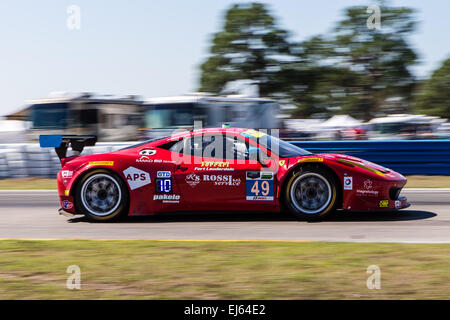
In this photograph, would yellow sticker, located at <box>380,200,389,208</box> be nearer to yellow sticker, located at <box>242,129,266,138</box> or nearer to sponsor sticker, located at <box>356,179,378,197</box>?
sponsor sticker, located at <box>356,179,378,197</box>

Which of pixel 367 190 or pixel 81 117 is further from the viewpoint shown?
pixel 81 117

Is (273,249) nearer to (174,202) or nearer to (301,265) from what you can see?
(301,265)

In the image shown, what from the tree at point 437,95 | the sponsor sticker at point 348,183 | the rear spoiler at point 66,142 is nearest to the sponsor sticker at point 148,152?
the rear spoiler at point 66,142

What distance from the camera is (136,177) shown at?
7512mm

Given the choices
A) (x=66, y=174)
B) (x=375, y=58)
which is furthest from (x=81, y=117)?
(x=375, y=58)

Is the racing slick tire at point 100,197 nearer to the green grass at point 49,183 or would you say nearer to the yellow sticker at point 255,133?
the yellow sticker at point 255,133

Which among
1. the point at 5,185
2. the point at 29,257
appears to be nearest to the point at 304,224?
the point at 29,257

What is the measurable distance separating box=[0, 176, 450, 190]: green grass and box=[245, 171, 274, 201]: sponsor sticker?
217 inches

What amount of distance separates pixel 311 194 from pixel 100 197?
2.75 meters

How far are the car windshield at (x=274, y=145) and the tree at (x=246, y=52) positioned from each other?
108 feet

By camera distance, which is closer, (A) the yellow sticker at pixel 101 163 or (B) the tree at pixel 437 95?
(A) the yellow sticker at pixel 101 163

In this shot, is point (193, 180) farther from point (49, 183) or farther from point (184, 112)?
point (184, 112)

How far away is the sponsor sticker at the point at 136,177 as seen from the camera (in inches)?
295
